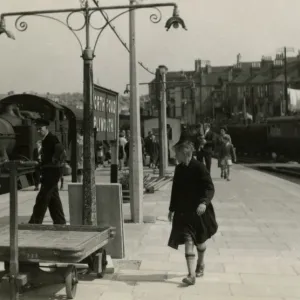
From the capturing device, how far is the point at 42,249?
500cm

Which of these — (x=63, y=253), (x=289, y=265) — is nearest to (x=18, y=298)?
(x=63, y=253)

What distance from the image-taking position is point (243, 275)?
20.3 ft

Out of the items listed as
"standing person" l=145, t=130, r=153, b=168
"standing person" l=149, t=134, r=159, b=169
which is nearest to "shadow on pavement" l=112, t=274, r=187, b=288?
"standing person" l=149, t=134, r=159, b=169

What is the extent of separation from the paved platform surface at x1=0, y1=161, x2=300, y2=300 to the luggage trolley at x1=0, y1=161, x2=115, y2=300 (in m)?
0.23

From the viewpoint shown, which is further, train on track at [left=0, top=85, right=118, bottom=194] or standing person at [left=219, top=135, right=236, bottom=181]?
standing person at [left=219, top=135, right=236, bottom=181]

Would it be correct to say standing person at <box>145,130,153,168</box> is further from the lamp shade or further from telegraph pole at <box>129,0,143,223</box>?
telegraph pole at <box>129,0,143,223</box>

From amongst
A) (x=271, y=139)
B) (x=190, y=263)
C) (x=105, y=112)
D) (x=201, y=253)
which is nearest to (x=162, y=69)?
(x=105, y=112)

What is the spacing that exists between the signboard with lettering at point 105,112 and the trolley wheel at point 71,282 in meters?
2.38

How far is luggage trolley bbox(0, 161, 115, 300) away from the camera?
489 cm

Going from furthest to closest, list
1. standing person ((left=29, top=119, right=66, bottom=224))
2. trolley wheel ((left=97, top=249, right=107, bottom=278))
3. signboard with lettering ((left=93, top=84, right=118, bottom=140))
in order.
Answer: standing person ((left=29, top=119, right=66, bottom=224))
signboard with lettering ((left=93, top=84, right=118, bottom=140))
trolley wheel ((left=97, top=249, right=107, bottom=278))

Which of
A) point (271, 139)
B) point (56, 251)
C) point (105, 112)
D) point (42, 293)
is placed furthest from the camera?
point (271, 139)

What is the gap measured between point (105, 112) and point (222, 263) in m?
2.64

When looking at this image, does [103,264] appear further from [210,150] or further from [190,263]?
[210,150]

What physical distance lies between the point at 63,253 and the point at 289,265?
314 centimetres
